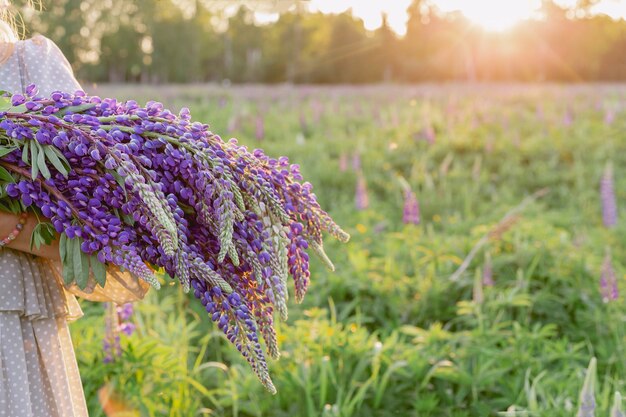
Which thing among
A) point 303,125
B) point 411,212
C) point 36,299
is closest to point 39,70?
point 36,299

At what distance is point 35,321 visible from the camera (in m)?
1.91

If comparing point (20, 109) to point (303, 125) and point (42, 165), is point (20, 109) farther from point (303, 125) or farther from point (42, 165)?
point (303, 125)

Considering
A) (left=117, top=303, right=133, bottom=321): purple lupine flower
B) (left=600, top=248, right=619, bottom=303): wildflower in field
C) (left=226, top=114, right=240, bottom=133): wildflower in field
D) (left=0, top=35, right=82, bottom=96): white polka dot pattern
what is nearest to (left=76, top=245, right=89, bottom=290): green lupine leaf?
(left=0, top=35, right=82, bottom=96): white polka dot pattern

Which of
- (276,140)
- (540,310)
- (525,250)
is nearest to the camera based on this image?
(540,310)

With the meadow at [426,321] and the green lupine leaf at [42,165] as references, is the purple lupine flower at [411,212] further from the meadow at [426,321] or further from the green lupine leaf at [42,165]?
the green lupine leaf at [42,165]

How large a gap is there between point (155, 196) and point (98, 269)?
0.30 metres

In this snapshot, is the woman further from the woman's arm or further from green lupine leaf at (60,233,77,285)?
green lupine leaf at (60,233,77,285)

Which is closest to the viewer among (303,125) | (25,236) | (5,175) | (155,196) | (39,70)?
(155,196)

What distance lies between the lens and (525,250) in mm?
4879

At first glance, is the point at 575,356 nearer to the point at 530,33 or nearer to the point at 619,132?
the point at 619,132

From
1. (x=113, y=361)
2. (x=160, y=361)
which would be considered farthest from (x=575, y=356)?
(x=113, y=361)

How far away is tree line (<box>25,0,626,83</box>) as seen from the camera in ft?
118

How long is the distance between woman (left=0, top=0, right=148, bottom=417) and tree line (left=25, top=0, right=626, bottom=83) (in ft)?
95.0

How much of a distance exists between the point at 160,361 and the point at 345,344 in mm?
970
